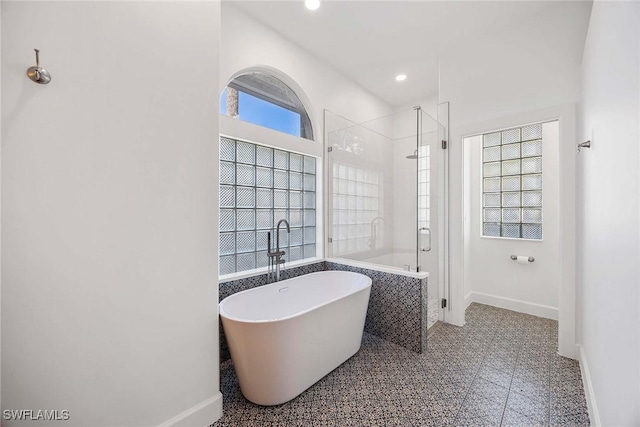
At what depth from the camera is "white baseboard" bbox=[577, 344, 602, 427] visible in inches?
56.4

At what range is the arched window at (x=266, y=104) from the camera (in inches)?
93.5

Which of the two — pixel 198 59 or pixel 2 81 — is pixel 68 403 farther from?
pixel 198 59

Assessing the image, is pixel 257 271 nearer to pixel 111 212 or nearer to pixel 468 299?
pixel 111 212

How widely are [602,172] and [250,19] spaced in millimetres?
2857

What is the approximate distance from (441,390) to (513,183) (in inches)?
111

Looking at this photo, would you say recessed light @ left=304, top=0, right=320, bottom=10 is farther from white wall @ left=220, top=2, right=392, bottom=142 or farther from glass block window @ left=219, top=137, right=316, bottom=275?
glass block window @ left=219, top=137, right=316, bottom=275

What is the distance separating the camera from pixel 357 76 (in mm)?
3479

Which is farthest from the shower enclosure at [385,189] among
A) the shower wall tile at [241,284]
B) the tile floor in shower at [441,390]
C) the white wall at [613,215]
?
the white wall at [613,215]

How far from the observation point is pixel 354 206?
317 cm

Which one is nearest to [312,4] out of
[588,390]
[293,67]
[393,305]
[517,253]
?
[293,67]

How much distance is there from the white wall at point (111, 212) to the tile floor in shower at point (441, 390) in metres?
0.54

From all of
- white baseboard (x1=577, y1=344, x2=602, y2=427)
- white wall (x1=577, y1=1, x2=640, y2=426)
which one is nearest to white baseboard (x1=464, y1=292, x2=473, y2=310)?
white baseboard (x1=577, y1=344, x2=602, y2=427)

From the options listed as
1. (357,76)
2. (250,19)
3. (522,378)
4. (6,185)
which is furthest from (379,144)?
(6,185)

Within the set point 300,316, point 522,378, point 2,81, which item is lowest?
point 522,378
